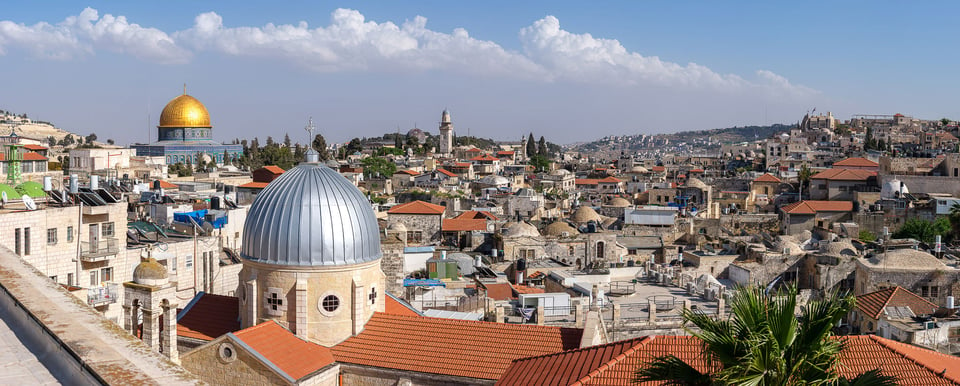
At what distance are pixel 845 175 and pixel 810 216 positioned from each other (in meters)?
12.6

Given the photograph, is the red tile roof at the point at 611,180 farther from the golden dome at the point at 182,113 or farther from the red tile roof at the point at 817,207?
the golden dome at the point at 182,113

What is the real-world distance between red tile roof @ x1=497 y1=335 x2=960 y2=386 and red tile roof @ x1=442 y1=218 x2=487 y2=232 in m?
28.9

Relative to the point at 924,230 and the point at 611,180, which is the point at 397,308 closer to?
the point at 924,230

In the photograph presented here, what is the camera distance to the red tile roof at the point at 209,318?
1652 centimetres

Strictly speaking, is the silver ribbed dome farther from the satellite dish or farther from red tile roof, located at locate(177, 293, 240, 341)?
the satellite dish

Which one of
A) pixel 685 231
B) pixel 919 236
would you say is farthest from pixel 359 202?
pixel 919 236

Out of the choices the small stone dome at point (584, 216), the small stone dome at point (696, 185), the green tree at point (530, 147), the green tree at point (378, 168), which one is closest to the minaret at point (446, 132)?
the green tree at point (530, 147)

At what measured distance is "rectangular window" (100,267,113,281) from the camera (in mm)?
22003

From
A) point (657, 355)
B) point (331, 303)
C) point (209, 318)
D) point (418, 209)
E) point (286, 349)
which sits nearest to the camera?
point (657, 355)

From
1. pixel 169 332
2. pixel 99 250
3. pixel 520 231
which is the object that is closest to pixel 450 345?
pixel 169 332

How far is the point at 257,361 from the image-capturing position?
1424cm

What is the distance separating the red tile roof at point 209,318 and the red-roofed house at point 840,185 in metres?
51.0

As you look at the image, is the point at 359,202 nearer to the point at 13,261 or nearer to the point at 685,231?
the point at 13,261

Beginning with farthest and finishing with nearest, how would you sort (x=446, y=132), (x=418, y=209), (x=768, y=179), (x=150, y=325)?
(x=446, y=132), (x=768, y=179), (x=418, y=209), (x=150, y=325)
